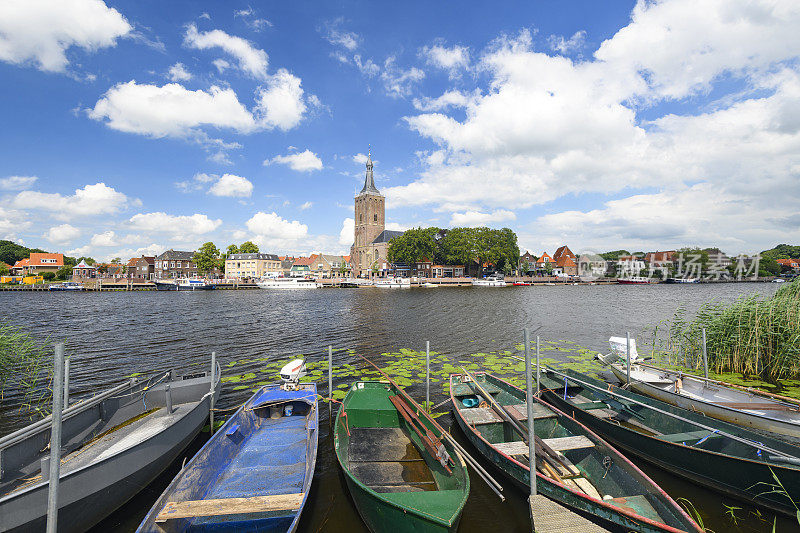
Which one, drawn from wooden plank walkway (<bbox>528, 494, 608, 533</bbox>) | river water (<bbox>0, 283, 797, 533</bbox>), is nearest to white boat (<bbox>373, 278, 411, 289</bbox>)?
river water (<bbox>0, 283, 797, 533</bbox>)

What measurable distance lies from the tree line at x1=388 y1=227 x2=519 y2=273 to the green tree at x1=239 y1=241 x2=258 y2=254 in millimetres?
56253

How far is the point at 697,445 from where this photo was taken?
8273 millimetres

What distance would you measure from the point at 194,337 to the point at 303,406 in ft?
67.7

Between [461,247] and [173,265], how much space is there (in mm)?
101669

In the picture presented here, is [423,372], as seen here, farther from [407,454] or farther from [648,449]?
[648,449]

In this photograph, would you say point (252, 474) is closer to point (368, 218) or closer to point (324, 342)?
point (324, 342)

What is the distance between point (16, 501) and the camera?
5.24 metres

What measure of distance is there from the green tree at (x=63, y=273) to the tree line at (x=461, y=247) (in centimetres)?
10659

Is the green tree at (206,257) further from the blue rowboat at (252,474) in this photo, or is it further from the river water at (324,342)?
the blue rowboat at (252,474)

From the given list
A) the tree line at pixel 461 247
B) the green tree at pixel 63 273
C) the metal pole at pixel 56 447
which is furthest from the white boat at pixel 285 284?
the metal pole at pixel 56 447

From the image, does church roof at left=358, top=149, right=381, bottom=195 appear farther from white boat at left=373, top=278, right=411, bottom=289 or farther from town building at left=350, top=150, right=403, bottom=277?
white boat at left=373, top=278, right=411, bottom=289

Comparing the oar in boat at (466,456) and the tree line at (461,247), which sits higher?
the tree line at (461,247)

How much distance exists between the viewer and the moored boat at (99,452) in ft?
18.5

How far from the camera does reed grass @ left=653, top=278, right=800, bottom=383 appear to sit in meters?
13.5
